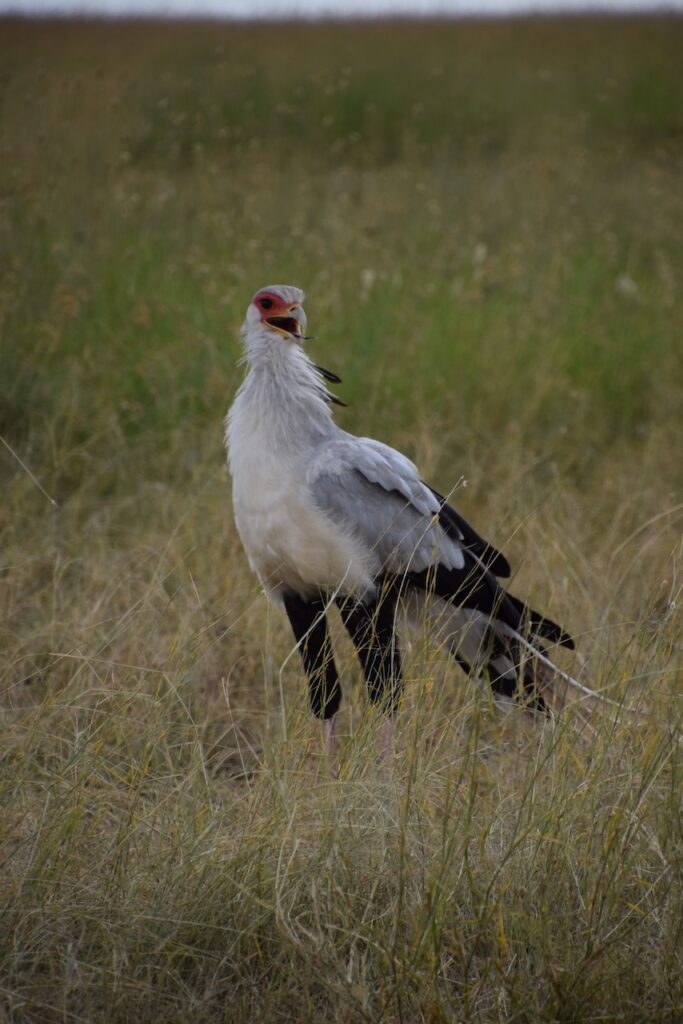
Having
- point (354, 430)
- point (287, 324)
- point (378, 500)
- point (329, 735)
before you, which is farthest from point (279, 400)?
point (354, 430)

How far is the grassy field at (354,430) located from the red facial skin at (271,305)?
751 mm

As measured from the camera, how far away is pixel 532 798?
2490mm

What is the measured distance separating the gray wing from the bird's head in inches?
14.7

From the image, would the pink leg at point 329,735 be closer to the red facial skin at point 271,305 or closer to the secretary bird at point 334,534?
the secretary bird at point 334,534

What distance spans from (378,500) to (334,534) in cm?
19

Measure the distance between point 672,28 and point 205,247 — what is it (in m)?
9.66

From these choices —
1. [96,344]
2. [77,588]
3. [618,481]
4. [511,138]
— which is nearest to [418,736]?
[77,588]

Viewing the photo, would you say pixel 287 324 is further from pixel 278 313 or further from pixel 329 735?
pixel 329 735

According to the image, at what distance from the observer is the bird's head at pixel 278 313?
3.45 m

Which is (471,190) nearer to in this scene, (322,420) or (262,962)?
(322,420)

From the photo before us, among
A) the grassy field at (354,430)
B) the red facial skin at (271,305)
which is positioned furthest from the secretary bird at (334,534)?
the grassy field at (354,430)

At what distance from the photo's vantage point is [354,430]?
19.4 feet

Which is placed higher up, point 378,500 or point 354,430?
point 378,500

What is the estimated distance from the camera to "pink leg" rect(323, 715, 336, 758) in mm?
3092
